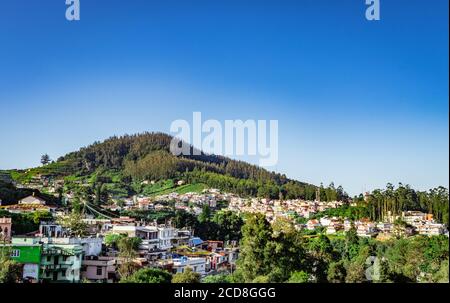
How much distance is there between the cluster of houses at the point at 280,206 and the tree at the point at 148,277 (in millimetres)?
5064

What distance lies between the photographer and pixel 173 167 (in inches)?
529

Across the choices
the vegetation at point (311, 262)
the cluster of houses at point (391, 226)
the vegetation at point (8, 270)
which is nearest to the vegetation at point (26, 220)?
the vegetation at point (8, 270)

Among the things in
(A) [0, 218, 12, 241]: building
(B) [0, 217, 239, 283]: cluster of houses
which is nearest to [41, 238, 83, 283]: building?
(B) [0, 217, 239, 283]: cluster of houses

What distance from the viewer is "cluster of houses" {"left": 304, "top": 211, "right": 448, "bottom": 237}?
1105 centimetres

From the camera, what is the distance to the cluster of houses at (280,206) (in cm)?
1271

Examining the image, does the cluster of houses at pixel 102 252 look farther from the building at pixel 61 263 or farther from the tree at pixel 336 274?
the tree at pixel 336 274

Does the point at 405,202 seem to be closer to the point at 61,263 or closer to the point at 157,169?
the point at 157,169

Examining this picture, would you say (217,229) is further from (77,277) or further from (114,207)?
(77,277)

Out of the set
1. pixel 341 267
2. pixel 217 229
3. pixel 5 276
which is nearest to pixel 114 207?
pixel 217 229

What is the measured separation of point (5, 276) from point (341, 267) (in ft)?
15.3

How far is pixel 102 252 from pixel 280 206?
608 centimetres

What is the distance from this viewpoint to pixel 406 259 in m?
8.43

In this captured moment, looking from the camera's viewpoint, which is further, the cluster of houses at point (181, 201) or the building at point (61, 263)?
the cluster of houses at point (181, 201)
